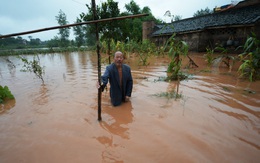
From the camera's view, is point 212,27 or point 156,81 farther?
point 212,27

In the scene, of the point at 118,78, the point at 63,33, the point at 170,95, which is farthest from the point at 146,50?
the point at 63,33

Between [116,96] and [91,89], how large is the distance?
1.59 m

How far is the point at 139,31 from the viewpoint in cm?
2452

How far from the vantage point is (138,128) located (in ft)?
8.25

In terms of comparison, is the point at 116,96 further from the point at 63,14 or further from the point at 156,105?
the point at 63,14

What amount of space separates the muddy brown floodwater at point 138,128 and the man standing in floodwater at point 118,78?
241mm

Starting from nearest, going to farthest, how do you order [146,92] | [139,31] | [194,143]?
[194,143], [146,92], [139,31]

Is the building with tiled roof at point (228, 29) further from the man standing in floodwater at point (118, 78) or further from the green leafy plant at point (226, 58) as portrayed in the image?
the man standing in floodwater at point (118, 78)

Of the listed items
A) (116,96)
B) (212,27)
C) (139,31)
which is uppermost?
(139,31)

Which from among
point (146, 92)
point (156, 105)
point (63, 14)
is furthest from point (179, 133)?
point (63, 14)

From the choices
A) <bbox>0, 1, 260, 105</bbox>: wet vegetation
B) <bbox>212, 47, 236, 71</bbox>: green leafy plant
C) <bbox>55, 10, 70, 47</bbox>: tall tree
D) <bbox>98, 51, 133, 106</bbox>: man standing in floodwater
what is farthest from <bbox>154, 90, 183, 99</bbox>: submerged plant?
<bbox>55, 10, 70, 47</bbox>: tall tree

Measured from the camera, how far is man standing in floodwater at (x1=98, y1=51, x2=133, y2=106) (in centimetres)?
319

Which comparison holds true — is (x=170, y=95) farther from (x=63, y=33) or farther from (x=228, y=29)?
(x=63, y=33)

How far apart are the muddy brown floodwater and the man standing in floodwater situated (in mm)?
241
